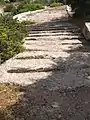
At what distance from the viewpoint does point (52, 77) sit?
685 cm

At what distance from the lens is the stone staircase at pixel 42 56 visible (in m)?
6.96

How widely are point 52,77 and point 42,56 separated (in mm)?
1635

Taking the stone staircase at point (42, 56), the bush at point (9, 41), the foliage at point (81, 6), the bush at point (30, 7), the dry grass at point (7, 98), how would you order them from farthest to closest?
the bush at point (30, 7), the foliage at point (81, 6), the bush at point (9, 41), the stone staircase at point (42, 56), the dry grass at point (7, 98)

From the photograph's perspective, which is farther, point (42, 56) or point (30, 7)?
point (30, 7)

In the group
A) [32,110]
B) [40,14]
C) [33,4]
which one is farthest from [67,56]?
[33,4]

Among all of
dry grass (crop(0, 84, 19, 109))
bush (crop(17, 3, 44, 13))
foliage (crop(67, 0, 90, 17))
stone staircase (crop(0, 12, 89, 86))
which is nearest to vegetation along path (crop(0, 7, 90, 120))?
stone staircase (crop(0, 12, 89, 86))

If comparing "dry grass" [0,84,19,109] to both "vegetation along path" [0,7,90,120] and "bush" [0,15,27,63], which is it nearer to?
"vegetation along path" [0,7,90,120]

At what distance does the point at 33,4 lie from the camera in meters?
21.6

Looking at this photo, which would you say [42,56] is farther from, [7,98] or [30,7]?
[30,7]

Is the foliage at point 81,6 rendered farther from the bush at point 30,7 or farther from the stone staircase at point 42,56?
the bush at point 30,7

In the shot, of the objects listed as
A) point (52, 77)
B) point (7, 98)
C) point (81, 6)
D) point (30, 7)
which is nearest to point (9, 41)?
point (52, 77)

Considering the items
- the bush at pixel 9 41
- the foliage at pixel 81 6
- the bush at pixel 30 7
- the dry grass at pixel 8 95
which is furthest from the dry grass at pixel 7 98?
the bush at pixel 30 7

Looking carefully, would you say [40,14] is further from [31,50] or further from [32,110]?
[32,110]

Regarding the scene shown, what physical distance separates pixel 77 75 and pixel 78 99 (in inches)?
51.2
